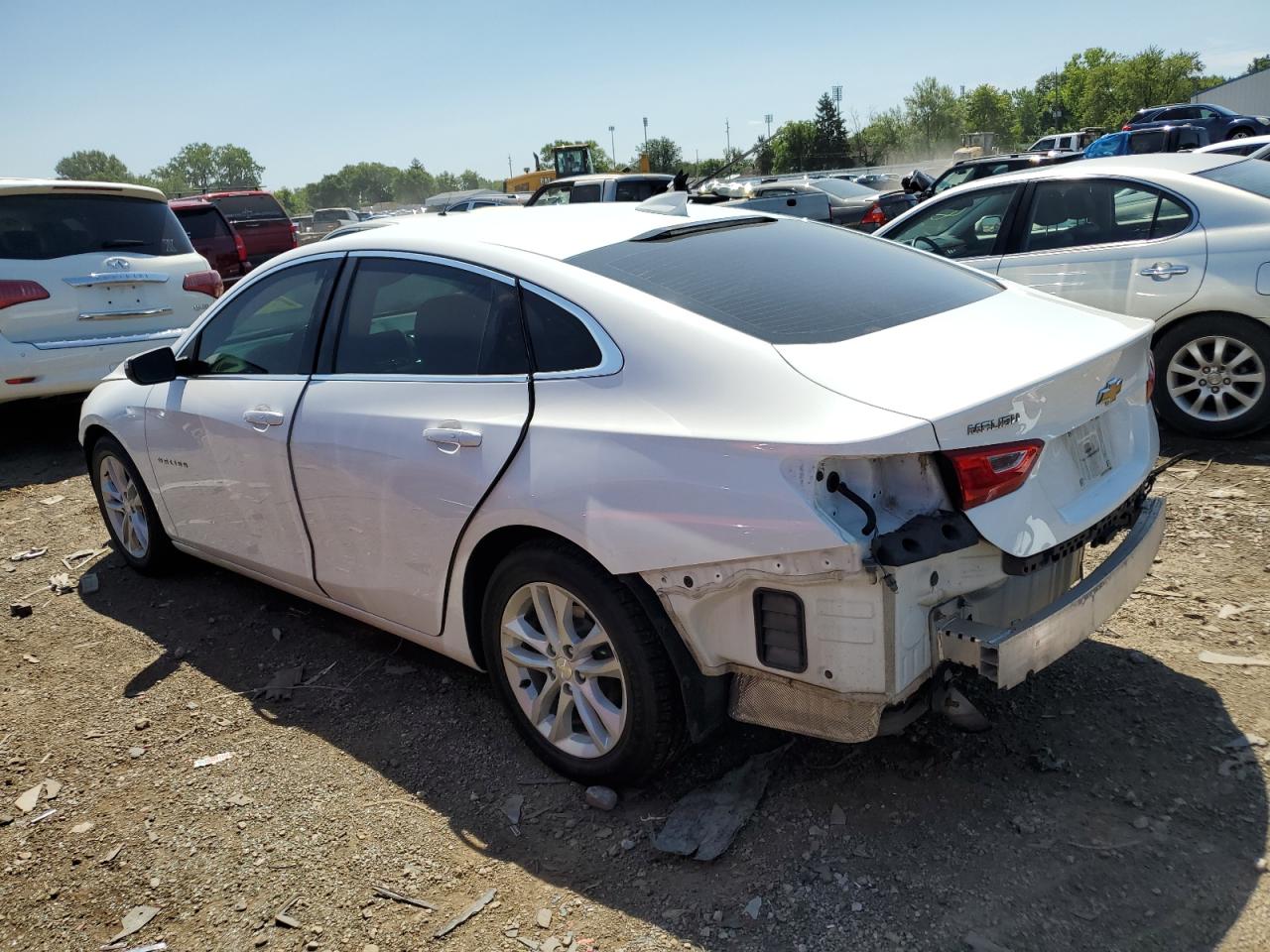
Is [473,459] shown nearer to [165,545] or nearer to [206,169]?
[165,545]

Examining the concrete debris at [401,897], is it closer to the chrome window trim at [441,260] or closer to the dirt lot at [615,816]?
the dirt lot at [615,816]

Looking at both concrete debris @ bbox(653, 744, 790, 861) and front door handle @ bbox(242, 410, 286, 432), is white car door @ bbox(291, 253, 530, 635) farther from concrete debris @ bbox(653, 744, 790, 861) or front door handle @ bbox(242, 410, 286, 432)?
concrete debris @ bbox(653, 744, 790, 861)

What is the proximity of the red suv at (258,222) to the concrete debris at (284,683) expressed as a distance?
1614 cm

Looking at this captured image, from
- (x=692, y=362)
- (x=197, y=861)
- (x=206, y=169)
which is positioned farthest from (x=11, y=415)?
(x=206, y=169)

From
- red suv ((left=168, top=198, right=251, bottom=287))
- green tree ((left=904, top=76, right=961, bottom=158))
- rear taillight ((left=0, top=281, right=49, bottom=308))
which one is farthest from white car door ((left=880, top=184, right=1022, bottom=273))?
green tree ((left=904, top=76, right=961, bottom=158))

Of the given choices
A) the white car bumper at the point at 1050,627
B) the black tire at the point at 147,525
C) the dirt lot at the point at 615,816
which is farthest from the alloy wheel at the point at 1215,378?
the black tire at the point at 147,525

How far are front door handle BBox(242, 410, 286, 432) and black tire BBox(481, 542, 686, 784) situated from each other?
120 cm

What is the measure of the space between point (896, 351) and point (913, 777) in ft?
4.12

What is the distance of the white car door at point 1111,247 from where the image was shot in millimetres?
5934

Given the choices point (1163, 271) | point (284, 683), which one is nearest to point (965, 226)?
point (1163, 271)

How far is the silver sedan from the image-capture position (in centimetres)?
575

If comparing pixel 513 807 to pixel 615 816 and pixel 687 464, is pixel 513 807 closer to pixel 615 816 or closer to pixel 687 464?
pixel 615 816

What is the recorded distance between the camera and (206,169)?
199 metres

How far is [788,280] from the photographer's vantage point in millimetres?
3129
